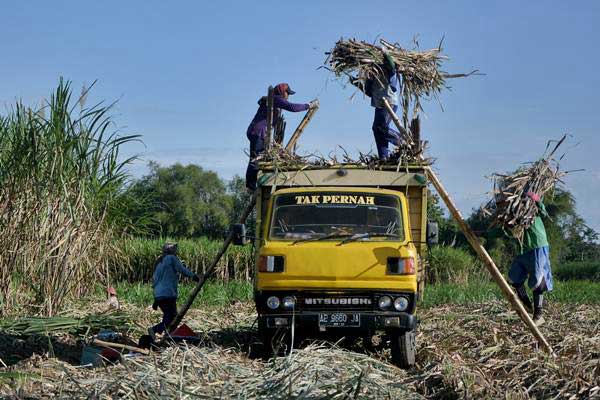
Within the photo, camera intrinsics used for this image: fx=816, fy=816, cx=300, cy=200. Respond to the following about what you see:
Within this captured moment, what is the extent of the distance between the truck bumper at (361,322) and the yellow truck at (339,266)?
0.04 ft

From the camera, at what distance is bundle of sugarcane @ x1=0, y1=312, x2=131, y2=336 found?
447 inches

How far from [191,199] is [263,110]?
2169 inches

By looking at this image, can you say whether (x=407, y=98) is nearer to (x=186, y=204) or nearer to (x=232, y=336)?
(x=232, y=336)

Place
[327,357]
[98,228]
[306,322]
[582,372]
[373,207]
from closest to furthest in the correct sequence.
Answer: [582,372]
[327,357]
[306,322]
[373,207]
[98,228]

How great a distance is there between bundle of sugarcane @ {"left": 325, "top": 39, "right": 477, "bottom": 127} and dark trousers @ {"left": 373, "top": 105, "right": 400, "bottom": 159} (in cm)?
26

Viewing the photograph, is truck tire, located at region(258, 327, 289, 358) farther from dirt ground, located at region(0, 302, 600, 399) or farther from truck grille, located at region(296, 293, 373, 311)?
truck grille, located at region(296, 293, 373, 311)

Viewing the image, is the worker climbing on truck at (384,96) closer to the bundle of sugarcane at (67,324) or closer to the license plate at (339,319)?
the license plate at (339,319)

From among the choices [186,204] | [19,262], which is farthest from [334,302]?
[186,204]

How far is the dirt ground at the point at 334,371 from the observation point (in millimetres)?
7410

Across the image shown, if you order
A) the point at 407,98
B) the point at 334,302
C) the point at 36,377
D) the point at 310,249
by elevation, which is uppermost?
the point at 407,98

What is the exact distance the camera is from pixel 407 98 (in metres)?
12.9

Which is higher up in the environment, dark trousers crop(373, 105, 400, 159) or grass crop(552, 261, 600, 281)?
dark trousers crop(373, 105, 400, 159)

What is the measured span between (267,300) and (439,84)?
17.3ft

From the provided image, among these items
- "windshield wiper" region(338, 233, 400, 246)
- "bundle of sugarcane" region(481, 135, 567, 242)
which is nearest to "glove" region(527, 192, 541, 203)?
"bundle of sugarcane" region(481, 135, 567, 242)
